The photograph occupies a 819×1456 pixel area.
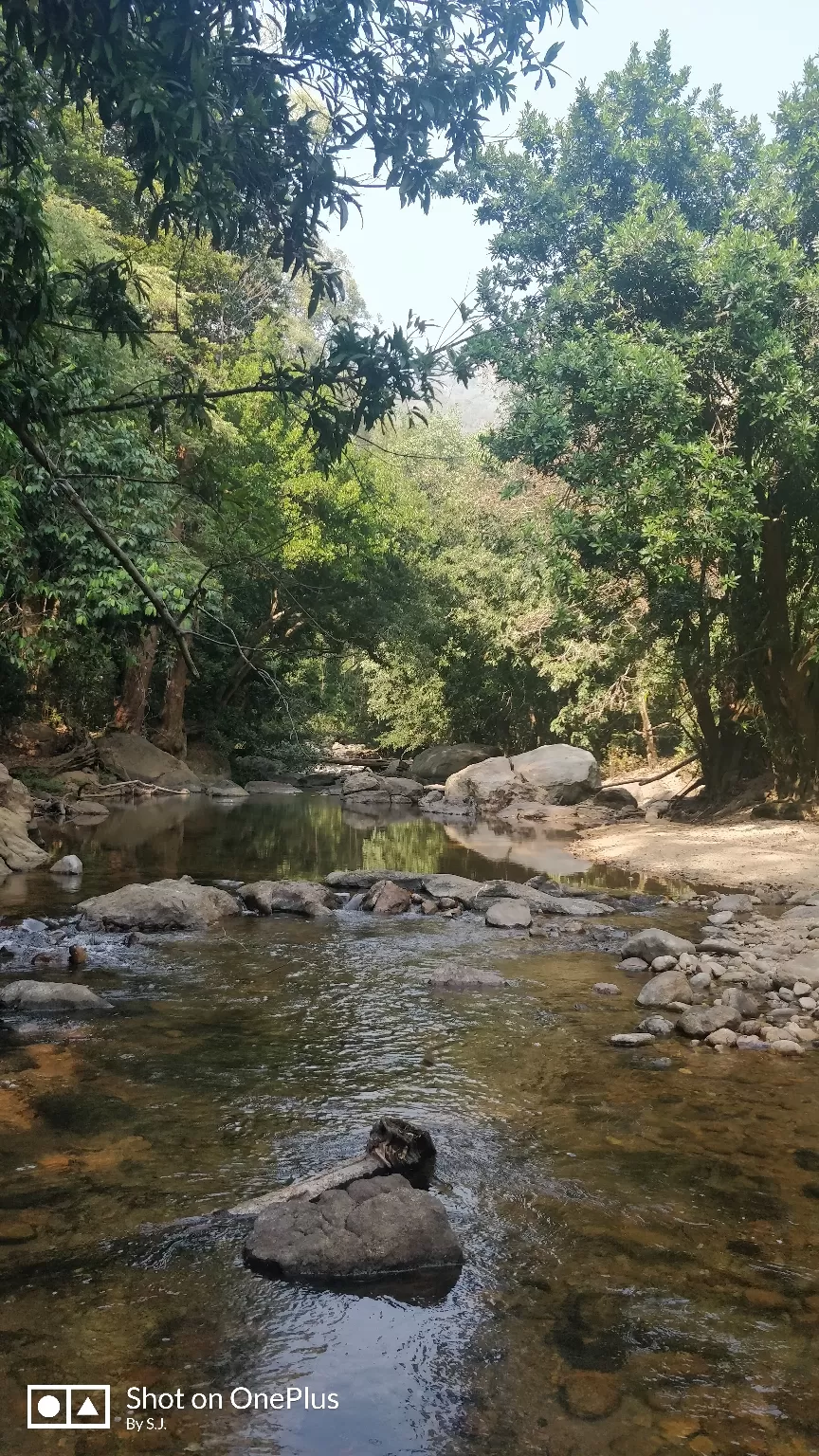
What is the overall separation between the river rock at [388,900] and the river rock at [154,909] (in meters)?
1.98

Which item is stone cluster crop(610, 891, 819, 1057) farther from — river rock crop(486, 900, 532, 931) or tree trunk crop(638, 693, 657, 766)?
tree trunk crop(638, 693, 657, 766)

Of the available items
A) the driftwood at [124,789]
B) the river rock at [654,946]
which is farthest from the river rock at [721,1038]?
the driftwood at [124,789]

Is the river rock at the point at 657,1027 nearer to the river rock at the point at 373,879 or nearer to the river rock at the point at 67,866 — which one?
the river rock at the point at 373,879

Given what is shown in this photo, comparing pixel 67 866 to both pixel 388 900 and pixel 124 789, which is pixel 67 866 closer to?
pixel 388 900

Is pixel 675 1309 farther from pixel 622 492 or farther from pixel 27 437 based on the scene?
pixel 622 492

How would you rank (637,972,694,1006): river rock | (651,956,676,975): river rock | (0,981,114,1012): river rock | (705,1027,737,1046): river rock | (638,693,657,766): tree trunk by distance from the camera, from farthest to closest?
(638,693,657,766): tree trunk < (651,956,676,975): river rock < (637,972,694,1006): river rock < (0,981,114,1012): river rock < (705,1027,737,1046): river rock

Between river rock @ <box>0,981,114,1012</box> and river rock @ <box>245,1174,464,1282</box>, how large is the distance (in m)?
3.83

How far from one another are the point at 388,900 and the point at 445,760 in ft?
Answer: 74.0

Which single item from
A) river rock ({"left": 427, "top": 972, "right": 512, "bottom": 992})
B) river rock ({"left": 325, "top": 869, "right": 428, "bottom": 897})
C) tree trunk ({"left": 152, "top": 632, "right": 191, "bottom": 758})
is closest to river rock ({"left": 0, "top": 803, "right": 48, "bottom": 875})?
river rock ({"left": 325, "top": 869, "right": 428, "bottom": 897})

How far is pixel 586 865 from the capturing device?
1722cm

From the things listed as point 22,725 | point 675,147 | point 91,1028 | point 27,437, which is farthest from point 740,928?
point 22,725

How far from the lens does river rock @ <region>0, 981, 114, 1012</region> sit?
25.3ft

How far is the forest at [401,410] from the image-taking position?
4.16 meters

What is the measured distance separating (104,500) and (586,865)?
9.92 meters
